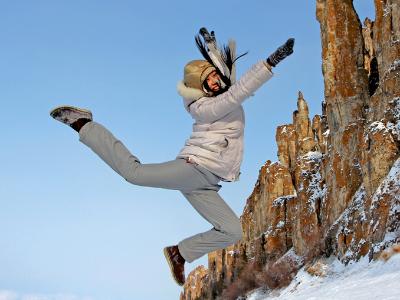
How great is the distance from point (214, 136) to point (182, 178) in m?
0.57

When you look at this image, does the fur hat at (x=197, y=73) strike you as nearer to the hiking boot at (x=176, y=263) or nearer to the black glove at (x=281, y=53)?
the black glove at (x=281, y=53)

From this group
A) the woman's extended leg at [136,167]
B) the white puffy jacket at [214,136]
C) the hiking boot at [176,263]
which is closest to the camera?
the white puffy jacket at [214,136]

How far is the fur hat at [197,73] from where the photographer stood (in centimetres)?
614

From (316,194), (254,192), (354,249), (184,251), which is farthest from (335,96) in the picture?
(184,251)

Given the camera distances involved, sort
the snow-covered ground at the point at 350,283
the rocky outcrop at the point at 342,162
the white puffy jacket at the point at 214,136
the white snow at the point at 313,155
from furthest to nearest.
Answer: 1. the white snow at the point at 313,155
2. the rocky outcrop at the point at 342,162
3. the snow-covered ground at the point at 350,283
4. the white puffy jacket at the point at 214,136

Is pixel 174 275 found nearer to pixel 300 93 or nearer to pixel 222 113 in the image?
pixel 222 113

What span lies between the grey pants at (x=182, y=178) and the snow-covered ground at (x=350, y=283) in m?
4.96

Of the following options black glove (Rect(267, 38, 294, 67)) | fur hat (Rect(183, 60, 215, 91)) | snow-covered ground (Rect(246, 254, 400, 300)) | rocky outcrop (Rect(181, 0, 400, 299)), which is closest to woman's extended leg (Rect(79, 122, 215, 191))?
fur hat (Rect(183, 60, 215, 91))

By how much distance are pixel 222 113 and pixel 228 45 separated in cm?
77

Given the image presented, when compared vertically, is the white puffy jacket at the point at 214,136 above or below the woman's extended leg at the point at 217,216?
above

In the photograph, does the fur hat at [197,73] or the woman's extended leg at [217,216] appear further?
the woman's extended leg at [217,216]

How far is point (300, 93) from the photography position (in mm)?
72688

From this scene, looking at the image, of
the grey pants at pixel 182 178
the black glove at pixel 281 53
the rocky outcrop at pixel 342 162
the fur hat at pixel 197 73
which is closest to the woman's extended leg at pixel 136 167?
the grey pants at pixel 182 178

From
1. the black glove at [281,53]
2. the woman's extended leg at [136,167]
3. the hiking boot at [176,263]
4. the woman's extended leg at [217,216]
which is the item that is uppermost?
the black glove at [281,53]
